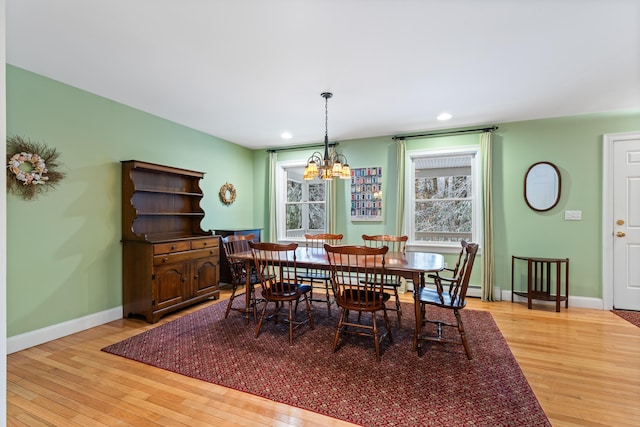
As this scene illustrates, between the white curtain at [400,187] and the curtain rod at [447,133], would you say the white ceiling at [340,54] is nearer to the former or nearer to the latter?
the curtain rod at [447,133]

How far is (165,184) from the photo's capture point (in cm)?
410

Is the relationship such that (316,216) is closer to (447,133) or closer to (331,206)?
(331,206)

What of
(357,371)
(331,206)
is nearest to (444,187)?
(331,206)

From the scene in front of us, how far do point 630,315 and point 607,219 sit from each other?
3.91 feet

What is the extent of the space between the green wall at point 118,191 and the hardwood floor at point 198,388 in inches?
24.2

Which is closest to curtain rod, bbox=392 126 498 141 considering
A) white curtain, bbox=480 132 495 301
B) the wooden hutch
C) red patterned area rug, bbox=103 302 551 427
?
white curtain, bbox=480 132 495 301

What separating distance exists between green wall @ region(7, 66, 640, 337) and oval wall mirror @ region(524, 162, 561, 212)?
0.28 feet

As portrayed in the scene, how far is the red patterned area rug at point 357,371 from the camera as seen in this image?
1.85 m

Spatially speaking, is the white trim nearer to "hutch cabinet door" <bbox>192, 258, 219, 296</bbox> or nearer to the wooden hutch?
"hutch cabinet door" <bbox>192, 258, 219, 296</bbox>

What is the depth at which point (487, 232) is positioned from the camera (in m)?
4.30

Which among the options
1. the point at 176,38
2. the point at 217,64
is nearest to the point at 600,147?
the point at 217,64

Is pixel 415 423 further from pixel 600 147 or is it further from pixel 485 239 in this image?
pixel 600 147

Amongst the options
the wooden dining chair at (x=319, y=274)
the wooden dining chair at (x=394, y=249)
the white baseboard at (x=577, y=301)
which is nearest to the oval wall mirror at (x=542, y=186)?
the white baseboard at (x=577, y=301)

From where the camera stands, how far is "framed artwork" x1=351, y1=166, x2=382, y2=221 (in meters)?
5.02
